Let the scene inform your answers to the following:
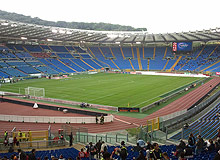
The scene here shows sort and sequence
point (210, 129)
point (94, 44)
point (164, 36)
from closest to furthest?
point (210, 129) → point (164, 36) → point (94, 44)

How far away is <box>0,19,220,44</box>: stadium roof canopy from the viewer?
6594 centimetres

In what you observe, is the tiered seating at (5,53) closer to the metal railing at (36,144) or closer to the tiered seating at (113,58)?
the tiered seating at (113,58)

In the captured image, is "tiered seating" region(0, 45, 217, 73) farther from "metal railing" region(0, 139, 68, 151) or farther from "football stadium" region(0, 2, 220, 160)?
"metal railing" region(0, 139, 68, 151)

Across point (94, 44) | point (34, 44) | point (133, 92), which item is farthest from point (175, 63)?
point (34, 44)

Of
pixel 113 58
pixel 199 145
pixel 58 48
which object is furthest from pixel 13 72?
pixel 199 145

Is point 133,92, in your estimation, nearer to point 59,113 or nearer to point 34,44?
point 59,113

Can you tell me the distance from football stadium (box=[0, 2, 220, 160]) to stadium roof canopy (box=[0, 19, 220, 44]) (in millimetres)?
307

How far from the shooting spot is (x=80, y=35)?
8388 centimetres

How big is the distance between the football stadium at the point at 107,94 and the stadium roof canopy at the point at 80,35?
1.01ft

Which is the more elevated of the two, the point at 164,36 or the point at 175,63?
the point at 164,36

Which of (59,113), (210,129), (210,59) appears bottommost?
Answer: (59,113)

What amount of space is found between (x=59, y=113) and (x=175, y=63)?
6447 centimetres

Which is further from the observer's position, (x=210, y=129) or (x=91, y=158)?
(x=210, y=129)

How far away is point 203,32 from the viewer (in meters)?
73.3
